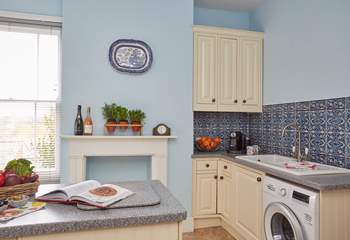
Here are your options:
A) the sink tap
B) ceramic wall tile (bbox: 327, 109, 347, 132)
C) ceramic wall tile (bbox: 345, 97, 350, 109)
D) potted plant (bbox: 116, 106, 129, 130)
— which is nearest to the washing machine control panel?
the sink tap

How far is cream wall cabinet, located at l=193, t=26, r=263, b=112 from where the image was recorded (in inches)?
129

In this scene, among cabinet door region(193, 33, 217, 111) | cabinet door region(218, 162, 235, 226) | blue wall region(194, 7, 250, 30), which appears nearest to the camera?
cabinet door region(218, 162, 235, 226)

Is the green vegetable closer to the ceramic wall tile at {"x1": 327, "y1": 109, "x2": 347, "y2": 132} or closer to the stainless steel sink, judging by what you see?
the stainless steel sink

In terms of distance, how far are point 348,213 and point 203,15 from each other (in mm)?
2957

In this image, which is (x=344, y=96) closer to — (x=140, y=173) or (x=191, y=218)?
(x=191, y=218)

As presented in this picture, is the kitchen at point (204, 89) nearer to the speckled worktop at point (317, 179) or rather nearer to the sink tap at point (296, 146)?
the sink tap at point (296, 146)

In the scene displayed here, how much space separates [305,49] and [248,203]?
167cm

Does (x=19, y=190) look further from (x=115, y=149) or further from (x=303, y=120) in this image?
(x=303, y=120)

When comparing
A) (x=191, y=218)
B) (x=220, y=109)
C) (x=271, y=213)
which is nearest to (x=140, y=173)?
(x=191, y=218)

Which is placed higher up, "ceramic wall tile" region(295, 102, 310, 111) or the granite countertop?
"ceramic wall tile" region(295, 102, 310, 111)

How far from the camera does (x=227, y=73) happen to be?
3.37 metres

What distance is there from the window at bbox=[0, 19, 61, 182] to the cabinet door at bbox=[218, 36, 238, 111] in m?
1.94

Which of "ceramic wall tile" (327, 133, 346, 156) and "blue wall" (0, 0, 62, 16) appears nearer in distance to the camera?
"ceramic wall tile" (327, 133, 346, 156)

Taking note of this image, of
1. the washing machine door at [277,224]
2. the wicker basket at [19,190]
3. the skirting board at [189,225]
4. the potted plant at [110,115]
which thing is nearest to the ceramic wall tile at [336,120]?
the washing machine door at [277,224]
